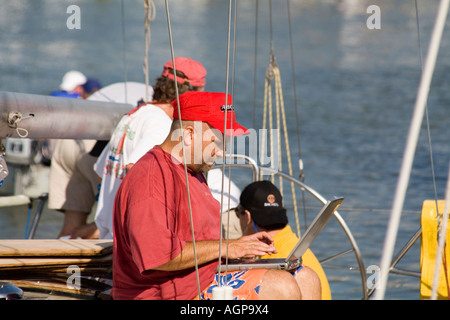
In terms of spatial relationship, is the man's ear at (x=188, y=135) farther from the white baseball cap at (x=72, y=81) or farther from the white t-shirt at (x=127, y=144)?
the white baseball cap at (x=72, y=81)

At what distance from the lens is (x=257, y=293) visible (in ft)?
8.73

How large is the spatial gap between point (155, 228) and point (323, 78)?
1951cm

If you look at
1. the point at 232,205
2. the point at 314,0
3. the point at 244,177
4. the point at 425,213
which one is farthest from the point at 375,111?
the point at 314,0

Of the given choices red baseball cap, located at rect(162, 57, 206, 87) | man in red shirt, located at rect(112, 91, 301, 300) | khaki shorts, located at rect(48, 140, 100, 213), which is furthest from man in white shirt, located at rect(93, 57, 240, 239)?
man in red shirt, located at rect(112, 91, 301, 300)

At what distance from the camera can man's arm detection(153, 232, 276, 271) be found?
8.34 feet

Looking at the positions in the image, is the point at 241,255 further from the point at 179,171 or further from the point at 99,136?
the point at 99,136

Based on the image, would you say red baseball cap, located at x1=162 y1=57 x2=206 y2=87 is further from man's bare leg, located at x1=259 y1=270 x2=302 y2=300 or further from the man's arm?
man's bare leg, located at x1=259 y1=270 x2=302 y2=300

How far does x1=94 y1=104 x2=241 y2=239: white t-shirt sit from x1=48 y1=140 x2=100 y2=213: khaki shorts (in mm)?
860

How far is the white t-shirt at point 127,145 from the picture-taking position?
12.3 feet

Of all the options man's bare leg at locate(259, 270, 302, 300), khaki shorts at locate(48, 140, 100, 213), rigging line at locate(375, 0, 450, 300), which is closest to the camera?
rigging line at locate(375, 0, 450, 300)

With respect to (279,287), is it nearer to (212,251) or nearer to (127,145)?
(212,251)

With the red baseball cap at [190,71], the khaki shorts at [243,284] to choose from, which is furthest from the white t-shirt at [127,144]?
the khaki shorts at [243,284]

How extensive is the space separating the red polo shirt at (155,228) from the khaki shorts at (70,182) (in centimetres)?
228
